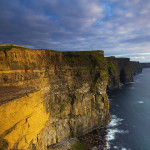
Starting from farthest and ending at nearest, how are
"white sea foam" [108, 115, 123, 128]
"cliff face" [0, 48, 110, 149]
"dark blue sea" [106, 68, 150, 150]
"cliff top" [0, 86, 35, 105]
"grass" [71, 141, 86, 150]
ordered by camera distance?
1. "white sea foam" [108, 115, 123, 128]
2. "dark blue sea" [106, 68, 150, 150]
3. "grass" [71, 141, 86, 150]
4. "cliff face" [0, 48, 110, 149]
5. "cliff top" [0, 86, 35, 105]

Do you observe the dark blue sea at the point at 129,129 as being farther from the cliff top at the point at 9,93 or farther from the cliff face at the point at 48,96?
the cliff top at the point at 9,93

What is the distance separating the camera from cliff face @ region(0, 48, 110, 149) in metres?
15.0

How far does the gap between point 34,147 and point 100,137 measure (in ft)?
52.3

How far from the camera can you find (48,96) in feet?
76.3

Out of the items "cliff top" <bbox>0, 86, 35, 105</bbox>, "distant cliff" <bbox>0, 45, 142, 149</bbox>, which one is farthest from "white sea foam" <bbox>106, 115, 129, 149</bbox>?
"cliff top" <bbox>0, 86, 35, 105</bbox>

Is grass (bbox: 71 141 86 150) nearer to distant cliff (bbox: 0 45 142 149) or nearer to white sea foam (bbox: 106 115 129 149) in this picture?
distant cliff (bbox: 0 45 142 149)

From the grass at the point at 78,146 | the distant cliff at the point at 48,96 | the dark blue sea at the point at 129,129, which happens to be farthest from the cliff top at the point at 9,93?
the dark blue sea at the point at 129,129

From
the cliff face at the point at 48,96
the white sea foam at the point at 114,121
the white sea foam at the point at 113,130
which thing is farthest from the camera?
the white sea foam at the point at 114,121

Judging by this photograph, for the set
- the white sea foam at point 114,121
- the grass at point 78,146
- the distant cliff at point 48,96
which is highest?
the distant cliff at point 48,96

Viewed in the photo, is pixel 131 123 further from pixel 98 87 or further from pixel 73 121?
pixel 73 121

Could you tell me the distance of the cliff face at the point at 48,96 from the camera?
15.0m

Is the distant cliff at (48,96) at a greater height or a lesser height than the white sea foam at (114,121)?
greater

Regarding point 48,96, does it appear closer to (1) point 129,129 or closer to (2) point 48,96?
(2) point 48,96

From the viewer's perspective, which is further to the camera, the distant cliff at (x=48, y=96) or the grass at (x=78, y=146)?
the grass at (x=78, y=146)
